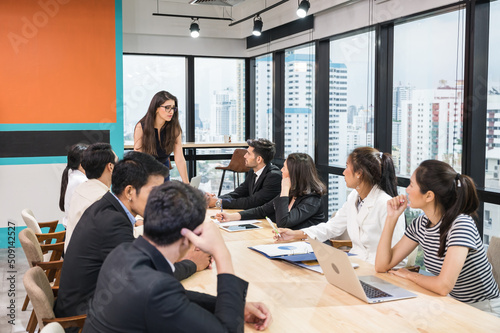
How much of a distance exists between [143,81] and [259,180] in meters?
4.45

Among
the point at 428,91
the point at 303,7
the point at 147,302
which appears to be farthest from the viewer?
the point at 303,7

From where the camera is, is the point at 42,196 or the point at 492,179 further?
the point at 42,196

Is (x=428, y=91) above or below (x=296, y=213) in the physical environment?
above

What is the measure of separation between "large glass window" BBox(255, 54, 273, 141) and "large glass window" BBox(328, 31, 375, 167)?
171cm

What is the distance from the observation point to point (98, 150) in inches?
117

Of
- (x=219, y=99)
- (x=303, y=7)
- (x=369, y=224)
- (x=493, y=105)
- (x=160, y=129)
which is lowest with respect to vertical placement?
(x=369, y=224)

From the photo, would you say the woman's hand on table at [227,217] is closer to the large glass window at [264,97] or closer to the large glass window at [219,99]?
the large glass window at [264,97]

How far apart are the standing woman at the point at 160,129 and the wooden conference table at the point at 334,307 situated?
7.12 feet

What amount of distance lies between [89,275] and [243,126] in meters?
6.85

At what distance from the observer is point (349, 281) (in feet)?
6.64

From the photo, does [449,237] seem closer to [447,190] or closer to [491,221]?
[447,190]

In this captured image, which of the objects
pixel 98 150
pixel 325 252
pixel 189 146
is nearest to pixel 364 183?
pixel 325 252

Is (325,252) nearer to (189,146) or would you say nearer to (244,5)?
(189,146)

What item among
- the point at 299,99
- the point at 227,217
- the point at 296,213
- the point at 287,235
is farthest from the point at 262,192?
the point at 299,99
